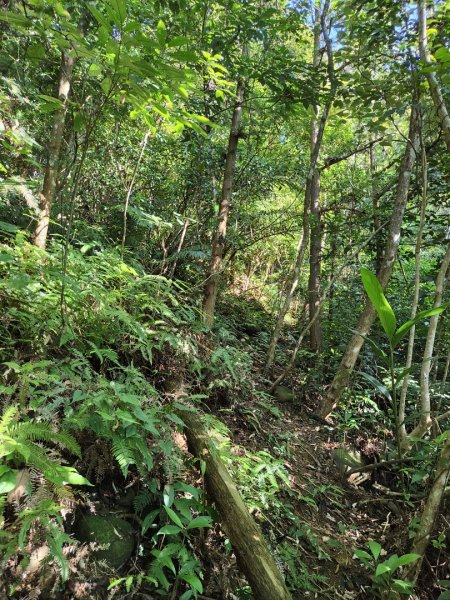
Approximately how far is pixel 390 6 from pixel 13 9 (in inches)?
161

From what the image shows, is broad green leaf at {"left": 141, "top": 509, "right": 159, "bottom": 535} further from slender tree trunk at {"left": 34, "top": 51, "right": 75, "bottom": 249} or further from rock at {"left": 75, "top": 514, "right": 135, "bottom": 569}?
slender tree trunk at {"left": 34, "top": 51, "right": 75, "bottom": 249}

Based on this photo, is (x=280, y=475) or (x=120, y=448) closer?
(x=120, y=448)

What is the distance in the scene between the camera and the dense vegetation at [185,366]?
201 centimetres

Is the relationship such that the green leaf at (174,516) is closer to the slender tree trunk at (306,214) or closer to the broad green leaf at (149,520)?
the broad green leaf at (149,520)

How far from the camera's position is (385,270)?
202 inches

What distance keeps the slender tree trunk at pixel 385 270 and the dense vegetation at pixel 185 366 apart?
0.03 metres

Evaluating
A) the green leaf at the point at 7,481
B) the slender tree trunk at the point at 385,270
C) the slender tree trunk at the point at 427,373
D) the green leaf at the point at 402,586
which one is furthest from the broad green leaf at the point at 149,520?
the slender tree trunk at the point at 385,270

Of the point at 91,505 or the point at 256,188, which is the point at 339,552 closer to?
the point at 91,505

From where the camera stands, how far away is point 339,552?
313cm

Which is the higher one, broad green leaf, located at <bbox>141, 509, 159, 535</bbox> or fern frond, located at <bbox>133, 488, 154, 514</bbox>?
fern frond, located at <bbox>133, 488, 154, 514</bbox>

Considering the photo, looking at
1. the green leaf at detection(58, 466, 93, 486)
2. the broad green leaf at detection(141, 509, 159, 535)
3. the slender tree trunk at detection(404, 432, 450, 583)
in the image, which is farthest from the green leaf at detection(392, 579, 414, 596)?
the green leaf at detection(58, 466, 93, 486)

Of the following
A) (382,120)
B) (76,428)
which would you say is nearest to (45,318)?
(76,428)

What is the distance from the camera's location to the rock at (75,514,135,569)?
2146 millimetres

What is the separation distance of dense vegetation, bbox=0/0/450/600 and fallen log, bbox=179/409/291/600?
1 cm
